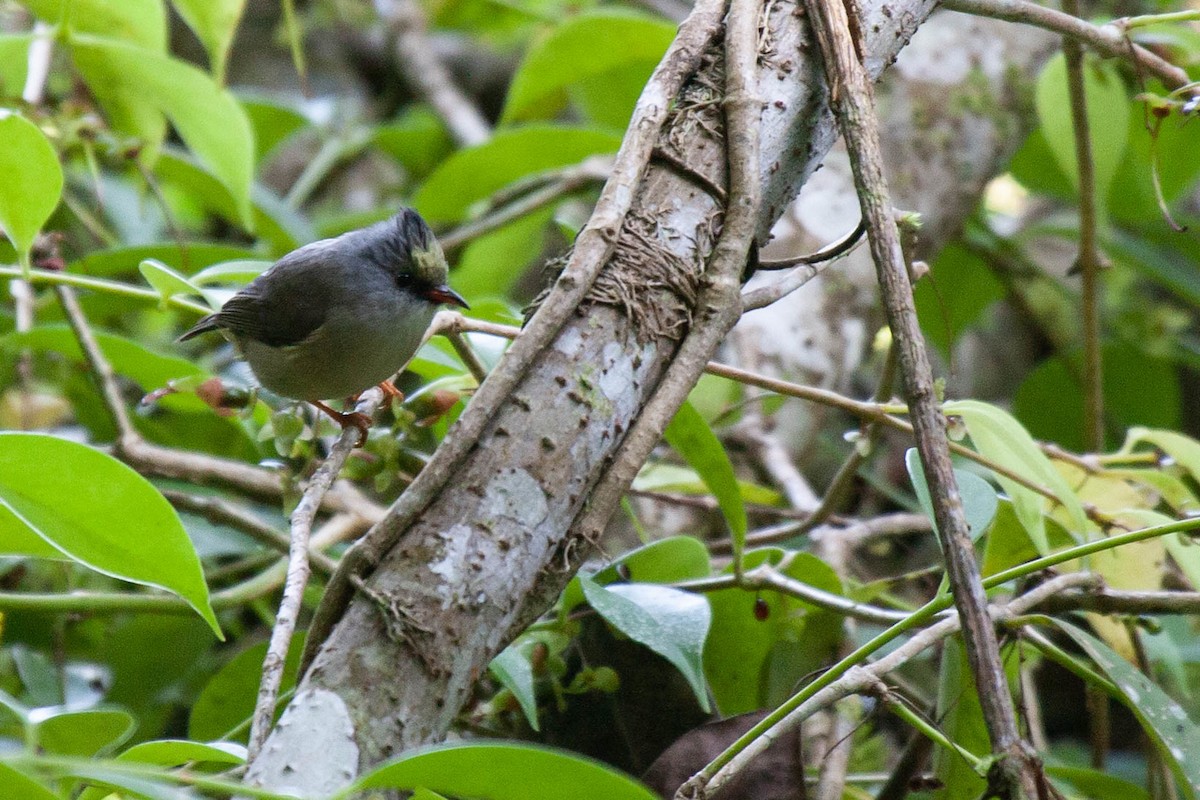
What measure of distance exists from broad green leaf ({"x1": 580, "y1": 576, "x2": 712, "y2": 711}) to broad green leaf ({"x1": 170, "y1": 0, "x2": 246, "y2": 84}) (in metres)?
1.44

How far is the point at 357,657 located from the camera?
1.20 m

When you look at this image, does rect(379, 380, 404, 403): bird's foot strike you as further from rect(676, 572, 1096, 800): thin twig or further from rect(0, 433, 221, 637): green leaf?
rect(676, 572, 1096, 800): thin twig

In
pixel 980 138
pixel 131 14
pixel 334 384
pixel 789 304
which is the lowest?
pixel 334 384

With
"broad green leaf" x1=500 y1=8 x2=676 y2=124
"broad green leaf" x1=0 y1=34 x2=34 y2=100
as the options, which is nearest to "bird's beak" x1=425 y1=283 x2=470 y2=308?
"broad green leaf" x1=0 y1=34 x2=34 y2=100

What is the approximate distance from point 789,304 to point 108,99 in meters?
1.70

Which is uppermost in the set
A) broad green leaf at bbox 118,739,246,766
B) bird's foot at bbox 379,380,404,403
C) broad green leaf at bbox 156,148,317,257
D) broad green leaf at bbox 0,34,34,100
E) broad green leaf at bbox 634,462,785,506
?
broad green leaf at bbox 0,34,34,100

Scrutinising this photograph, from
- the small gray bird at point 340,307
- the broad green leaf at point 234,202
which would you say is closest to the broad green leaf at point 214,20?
the small gray bird at point 340,307

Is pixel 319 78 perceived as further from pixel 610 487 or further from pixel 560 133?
pixel 610 487

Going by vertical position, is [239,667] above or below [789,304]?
below

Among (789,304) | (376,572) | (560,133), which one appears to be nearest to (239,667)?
(376,572)

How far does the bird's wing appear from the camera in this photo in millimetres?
2510

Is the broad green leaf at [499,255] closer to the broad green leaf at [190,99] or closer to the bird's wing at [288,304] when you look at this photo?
the bird's wing at [288,304]

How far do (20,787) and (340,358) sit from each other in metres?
1.52

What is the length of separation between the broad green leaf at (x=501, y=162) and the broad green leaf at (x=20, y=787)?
251 centimetres
